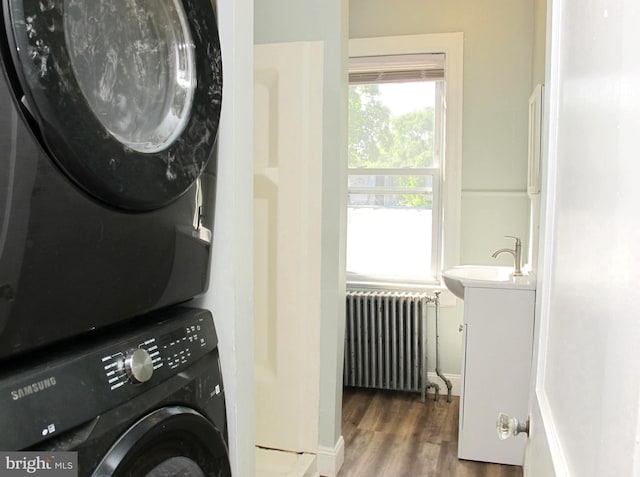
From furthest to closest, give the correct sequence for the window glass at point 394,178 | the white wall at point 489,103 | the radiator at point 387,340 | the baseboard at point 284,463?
the window glass at point 394,178, the radiator at point 387,340, the white wall at point 489,103, the baseboard at point 284,463

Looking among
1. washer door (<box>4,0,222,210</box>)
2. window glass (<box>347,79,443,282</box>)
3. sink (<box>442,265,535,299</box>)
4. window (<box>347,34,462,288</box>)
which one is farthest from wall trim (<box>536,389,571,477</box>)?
window glass (<box>347,79,443,282</box>)

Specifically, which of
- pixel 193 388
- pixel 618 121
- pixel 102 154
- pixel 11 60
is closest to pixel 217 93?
pixel 102 154

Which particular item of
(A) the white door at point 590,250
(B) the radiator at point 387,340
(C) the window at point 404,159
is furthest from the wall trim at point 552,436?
(C) the window at point 404,159

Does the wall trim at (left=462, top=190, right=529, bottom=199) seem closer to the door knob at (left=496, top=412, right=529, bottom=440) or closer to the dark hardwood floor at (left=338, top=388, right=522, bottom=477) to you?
the dark hardwood floor at (left=338, top=388, right=522, bottom=477)

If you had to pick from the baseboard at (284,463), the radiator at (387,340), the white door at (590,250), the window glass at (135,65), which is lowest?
the baseboard at (284,463)

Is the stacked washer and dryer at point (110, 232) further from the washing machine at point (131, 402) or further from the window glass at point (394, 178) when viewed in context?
the window glass at point (394, 178)

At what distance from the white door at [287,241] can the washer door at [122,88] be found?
1.33 m

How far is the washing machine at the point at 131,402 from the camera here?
2.54ft

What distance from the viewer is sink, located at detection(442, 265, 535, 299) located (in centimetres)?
270

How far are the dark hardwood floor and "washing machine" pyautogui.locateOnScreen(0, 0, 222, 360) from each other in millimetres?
1962

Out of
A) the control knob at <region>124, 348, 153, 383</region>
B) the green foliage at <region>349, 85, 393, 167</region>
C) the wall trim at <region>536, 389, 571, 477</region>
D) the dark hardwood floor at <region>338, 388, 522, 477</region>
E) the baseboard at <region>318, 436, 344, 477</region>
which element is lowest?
the dark hardwood floor at <region>338, 388, 522, 477</region>

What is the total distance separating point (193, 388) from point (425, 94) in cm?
299

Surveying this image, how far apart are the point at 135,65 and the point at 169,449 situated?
0.65 m

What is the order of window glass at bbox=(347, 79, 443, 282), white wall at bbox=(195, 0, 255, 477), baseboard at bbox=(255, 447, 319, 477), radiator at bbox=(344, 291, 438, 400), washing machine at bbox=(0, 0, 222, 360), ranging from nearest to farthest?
washing machine at bbox=(0, 0, 222, 360) → white wall at bbox=(195, 0, 255, 477) → baseboard at bbox=(255, 447, 319, 477) → radiator at bbox=(344, 291, 438, 400) → window glass at bbox=(347, 79, 443, 282)
